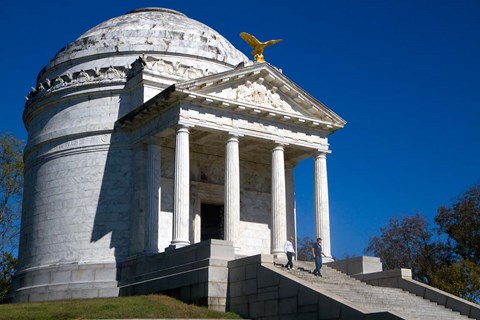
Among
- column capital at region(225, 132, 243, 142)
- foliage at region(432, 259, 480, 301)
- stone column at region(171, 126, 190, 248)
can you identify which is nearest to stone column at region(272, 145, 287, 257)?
column capital at region(225, 132, 243, 142)

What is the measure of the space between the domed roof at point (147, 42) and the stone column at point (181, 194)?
27.6ft

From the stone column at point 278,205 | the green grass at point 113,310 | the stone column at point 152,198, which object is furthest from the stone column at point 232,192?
the green grass at point 113,310

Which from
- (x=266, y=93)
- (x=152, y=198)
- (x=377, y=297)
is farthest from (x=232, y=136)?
(x=377, y=297)

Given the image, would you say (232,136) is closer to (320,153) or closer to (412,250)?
(320,153)

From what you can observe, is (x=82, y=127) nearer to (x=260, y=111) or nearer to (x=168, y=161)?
(x=168, y=161)

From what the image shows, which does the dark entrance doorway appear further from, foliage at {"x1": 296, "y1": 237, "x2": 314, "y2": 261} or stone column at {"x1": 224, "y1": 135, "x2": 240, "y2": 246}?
foliage at {"x1": 296, "y1": 237, "x2": 314, "y2": 261}

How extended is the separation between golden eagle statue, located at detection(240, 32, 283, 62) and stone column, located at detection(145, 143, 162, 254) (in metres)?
7.08

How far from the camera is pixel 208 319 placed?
1022 inches

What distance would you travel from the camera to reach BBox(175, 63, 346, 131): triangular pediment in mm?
34719

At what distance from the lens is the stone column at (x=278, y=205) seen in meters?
34.2

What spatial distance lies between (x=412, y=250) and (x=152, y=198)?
27204 mm

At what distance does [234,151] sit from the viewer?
113 feet

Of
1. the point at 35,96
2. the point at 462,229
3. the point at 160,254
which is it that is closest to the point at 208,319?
the point at 160,254

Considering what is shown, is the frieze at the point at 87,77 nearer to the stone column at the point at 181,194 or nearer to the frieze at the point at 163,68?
the frieze at the point at 163,68
